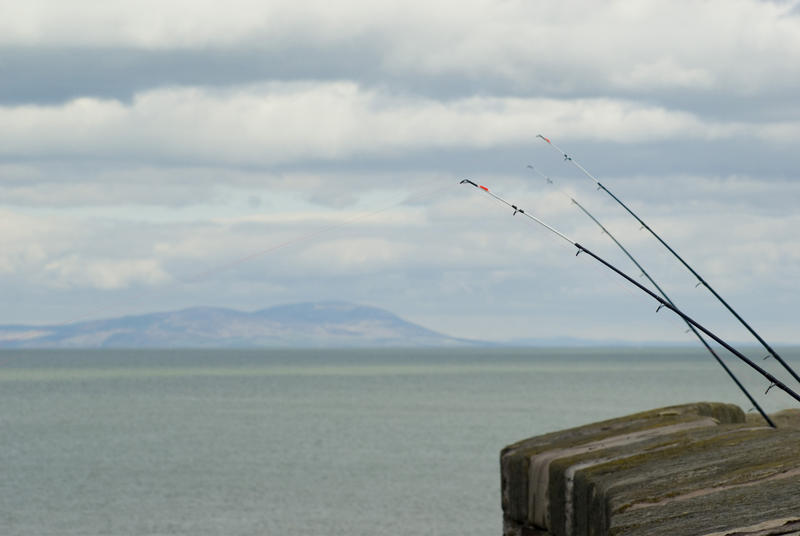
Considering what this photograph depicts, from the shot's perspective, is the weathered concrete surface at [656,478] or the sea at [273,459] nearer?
the weathered concrete surface at [656,478]

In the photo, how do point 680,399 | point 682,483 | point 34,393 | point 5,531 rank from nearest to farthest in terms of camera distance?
point 682,483, point 5,531, point 680,399, point 34,393

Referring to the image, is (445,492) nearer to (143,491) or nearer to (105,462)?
(143,491)

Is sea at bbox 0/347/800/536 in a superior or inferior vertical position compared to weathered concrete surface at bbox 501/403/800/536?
inferior

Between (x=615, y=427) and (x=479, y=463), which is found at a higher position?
(x=615, y=427)

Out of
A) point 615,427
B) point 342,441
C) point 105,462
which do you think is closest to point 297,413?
point 342,441

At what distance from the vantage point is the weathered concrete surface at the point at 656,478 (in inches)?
228

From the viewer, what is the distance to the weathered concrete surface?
5.79 metres

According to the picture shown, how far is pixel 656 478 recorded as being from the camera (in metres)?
6.83

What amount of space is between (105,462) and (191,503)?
10.3 metres

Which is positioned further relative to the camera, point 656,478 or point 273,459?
point 273,459

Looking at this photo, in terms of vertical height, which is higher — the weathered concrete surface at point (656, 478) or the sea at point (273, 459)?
the weathered concrete surface at point (656, 478)

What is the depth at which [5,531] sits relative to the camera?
23.1 metres

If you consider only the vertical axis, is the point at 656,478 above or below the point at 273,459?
above

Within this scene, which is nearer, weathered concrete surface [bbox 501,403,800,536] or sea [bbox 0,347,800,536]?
weathered concrete surface [bbox 501,403,800,536]
